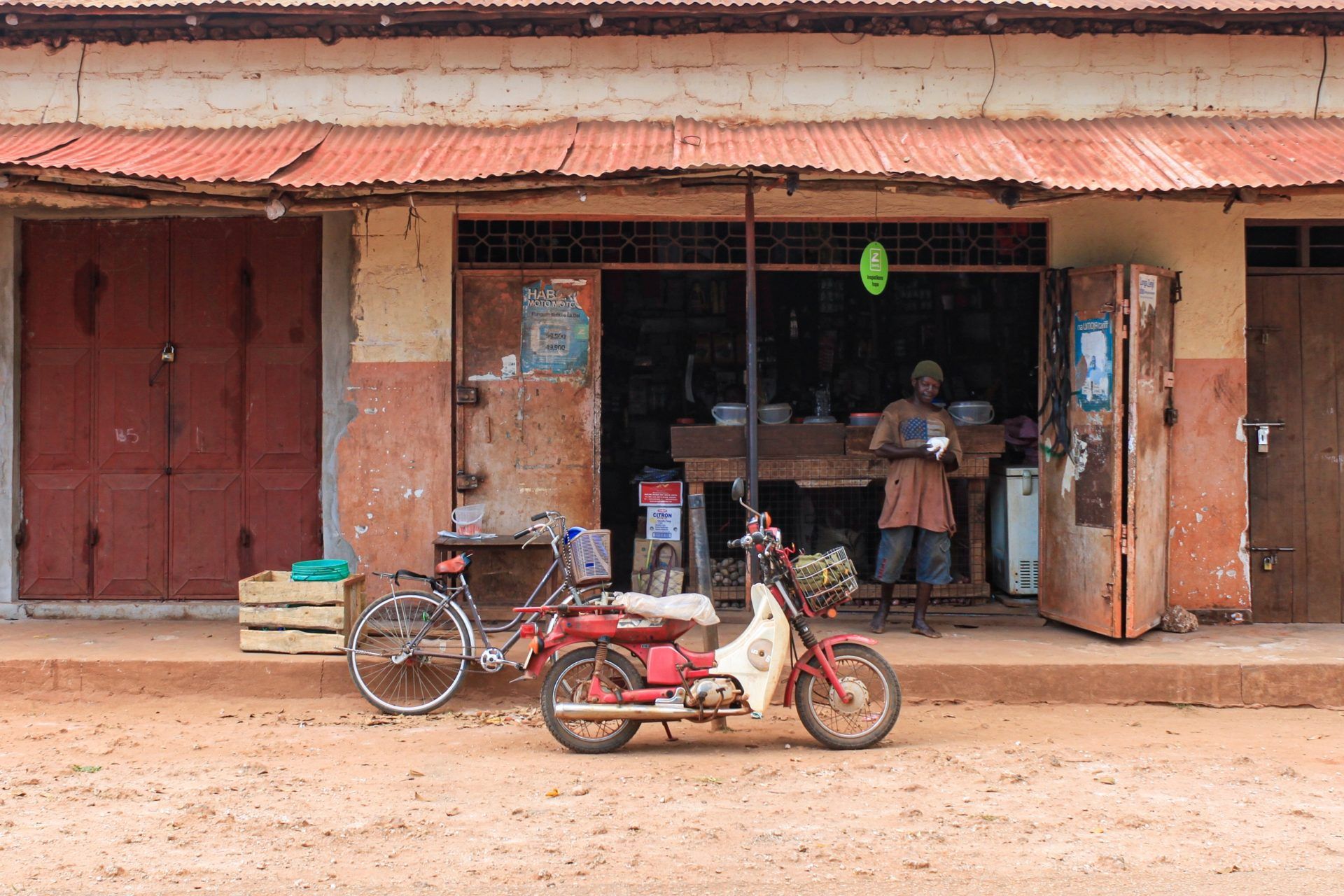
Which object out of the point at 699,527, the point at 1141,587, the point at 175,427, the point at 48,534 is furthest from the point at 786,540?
the point at 48,534

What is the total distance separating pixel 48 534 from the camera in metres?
8.55

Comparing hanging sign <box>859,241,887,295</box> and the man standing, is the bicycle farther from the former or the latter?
hanging sign <box>859,241,887,295</box>

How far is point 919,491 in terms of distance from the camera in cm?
796

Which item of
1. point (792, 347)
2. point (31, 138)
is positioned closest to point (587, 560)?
point (792, 347)

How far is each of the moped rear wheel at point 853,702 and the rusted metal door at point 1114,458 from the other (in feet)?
7.74

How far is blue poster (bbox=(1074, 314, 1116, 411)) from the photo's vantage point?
25.3 feet

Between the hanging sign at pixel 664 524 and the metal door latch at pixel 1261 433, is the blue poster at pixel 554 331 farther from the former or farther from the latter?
the metal door latch at pixel 1261 433

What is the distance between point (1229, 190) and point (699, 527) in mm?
3998

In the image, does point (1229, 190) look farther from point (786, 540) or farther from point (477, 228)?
point (477, 228)

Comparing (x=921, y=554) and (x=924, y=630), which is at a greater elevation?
(x=921, y=554)

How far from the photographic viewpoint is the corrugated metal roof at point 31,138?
7359mm

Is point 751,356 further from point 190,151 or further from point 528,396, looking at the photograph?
point 190,151

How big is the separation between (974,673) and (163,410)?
5981 millimetres

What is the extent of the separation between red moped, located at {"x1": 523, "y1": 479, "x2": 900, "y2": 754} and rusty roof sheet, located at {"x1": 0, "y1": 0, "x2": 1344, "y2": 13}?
3.77 metres
